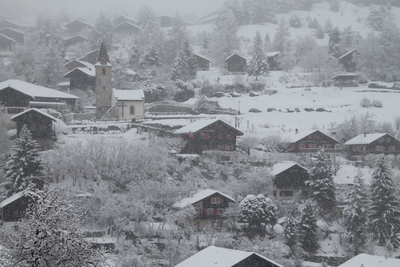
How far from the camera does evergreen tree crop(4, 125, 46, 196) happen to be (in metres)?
31.1

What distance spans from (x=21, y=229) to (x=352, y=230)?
27.7 metres

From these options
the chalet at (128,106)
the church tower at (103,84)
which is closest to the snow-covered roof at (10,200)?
the chalet at (128,106)

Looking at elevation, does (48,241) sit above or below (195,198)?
above

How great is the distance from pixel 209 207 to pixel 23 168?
1390 cm

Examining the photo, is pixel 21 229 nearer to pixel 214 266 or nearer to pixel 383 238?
pixel 214 266

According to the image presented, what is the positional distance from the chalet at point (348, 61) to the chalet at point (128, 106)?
38363mm

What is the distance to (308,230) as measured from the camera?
3058 centimetres

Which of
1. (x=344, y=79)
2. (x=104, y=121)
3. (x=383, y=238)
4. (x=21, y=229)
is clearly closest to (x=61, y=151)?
(x=104, y=121)

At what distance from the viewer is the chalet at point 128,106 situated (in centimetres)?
4762

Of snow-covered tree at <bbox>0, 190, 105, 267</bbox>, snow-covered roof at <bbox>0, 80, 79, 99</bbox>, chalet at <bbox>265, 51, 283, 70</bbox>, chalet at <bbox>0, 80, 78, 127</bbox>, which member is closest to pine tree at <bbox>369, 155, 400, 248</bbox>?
snow-covered tree at <bbox>0, 190, 105, 267</bbox>

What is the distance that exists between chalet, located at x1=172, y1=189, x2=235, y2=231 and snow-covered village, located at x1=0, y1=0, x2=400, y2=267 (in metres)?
0.11

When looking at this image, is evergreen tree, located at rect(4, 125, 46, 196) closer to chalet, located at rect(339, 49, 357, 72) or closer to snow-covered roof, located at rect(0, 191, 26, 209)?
snow-covered roof, located at rect(0, 191, 26, 209)

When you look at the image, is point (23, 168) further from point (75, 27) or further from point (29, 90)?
point (75, 27)

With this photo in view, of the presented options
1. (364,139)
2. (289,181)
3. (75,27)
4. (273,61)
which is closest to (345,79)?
(273,61)
